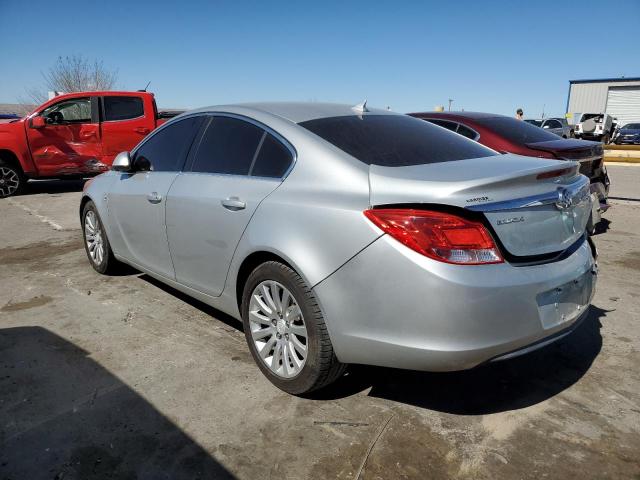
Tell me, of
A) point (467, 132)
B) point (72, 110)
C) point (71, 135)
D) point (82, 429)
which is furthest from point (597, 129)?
point (82, 429)

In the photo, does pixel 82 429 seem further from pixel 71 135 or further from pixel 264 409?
pixel 71 135

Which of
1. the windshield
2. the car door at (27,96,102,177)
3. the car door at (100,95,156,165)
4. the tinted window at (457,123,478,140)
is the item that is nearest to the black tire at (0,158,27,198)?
the car door at (27,96,102,177)

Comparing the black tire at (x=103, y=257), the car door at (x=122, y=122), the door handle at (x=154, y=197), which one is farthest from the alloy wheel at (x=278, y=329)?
the car door at (x=122, y=122)

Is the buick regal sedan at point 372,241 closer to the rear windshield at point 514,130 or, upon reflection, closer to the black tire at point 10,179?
the rear windshield at point 514,130

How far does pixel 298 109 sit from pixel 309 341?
1.50 metres

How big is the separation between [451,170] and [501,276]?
0.60m

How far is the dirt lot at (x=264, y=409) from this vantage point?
2.20 metres

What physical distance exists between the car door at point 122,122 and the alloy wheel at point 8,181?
172 centimetres

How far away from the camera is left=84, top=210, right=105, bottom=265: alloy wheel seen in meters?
4.66

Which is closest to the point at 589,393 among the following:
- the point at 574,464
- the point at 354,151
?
the point at 574,464

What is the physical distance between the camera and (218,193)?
3.04 m

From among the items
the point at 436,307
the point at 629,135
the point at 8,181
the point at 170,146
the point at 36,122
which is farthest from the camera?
the point at 629,135

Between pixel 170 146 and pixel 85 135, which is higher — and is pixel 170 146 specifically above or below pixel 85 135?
above

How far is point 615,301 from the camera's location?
410 centimetres
